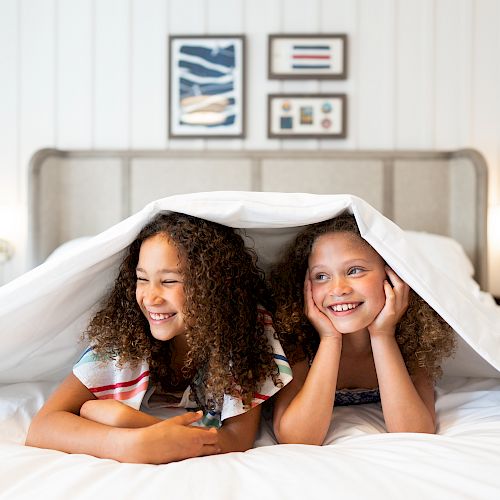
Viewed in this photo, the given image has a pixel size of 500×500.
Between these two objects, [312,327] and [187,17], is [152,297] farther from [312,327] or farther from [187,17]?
[187,17]

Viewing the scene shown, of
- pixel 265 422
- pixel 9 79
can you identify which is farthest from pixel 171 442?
pixel 9 79

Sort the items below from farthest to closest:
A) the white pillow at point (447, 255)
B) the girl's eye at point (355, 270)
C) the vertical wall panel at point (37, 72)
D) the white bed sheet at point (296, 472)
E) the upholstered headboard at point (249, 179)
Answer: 1. the vertical wall panel at point (37, 72)
2. the upholstered headboard at point (249, 179)
3. the white pillow at point (447, 255)
4. the girl's eye at point (355, 270)
5. the white bed sheet at point (296, 472)

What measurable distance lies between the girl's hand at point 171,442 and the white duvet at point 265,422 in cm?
4

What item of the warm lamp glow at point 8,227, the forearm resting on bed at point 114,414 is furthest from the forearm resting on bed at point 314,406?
the warm lamp glow at point 8,227

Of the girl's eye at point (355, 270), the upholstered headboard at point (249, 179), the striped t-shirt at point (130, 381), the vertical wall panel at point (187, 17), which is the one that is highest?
the vertical wall panel at point (187, 17)

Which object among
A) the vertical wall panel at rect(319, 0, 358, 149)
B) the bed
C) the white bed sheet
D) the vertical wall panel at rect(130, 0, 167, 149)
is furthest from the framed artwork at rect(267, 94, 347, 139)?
the white bed sheet

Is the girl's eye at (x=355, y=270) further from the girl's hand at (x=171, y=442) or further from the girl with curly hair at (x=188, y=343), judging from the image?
the girl's hand at (x=171, y=442)

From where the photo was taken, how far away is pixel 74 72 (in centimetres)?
283

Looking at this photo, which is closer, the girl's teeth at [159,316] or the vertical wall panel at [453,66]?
the girl's teeth at [159,316]

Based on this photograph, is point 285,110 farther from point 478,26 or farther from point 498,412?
point 498,412

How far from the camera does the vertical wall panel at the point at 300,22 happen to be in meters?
2.79

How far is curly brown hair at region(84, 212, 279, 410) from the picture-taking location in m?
1.04

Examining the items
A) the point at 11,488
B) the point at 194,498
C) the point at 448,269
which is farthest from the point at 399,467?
the point at 448,269

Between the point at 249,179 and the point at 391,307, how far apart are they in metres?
1.75
